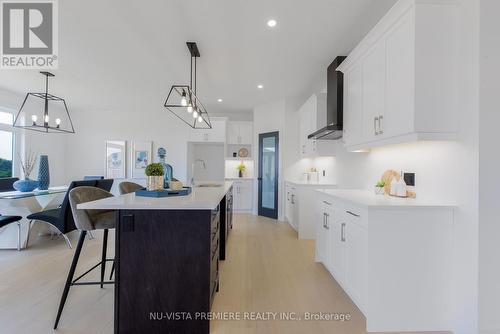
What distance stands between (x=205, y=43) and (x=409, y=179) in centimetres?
286

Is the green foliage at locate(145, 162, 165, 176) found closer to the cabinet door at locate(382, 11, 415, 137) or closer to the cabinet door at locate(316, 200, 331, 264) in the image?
the cabinet door at locate(316, 200, 331, 264)

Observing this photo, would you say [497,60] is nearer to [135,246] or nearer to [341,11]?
[341,11]

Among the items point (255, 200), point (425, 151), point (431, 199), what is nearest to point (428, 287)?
point (431, 199)

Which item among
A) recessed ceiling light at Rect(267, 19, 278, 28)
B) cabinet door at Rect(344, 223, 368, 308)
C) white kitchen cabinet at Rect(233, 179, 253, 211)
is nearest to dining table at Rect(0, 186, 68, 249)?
white kitchen cabinet at Rect(233, 179, 253, 211)

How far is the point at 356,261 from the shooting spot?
2.01 metres

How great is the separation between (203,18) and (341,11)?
1463 millimetres

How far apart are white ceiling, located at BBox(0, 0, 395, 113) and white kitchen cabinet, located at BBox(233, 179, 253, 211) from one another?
2341 mm

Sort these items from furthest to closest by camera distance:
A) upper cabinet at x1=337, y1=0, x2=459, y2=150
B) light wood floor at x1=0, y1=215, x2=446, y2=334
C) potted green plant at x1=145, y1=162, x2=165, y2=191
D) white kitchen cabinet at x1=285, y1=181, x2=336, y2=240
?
white kitchen cabinet at x1=285, y1=181, x2=336, y2=240
potted green plant at x1=145, y1=162, x2=165, y2=191
light wood floor at x1=0, y1=215, x2=446, y2=334
upper cabinet at x1=337, y1=0, x2=459, y2=150

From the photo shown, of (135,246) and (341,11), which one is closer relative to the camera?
(135,246)

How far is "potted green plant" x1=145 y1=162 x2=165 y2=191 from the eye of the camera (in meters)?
2.16

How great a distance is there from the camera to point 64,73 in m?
4.22

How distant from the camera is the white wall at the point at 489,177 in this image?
1.57 metres

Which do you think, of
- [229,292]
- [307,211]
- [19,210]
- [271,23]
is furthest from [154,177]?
[19,210]

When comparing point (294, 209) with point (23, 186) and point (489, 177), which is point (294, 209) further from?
point (23, 186)
